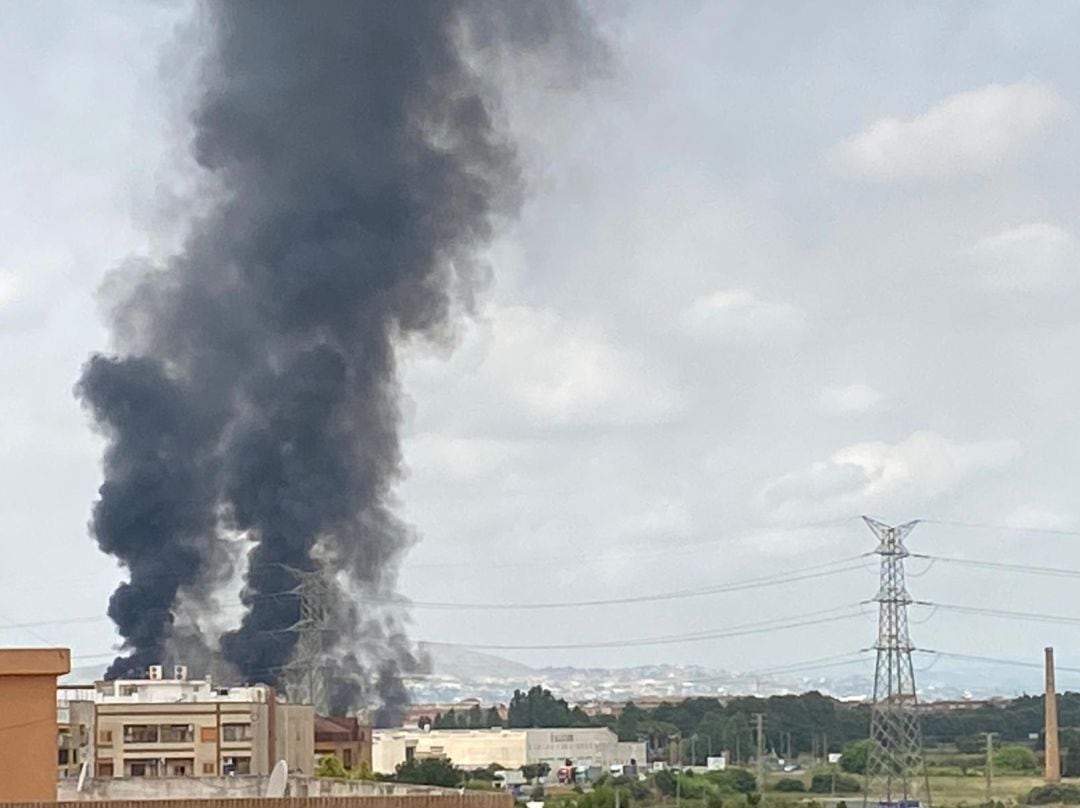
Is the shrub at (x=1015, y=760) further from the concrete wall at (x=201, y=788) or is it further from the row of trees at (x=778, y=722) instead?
the concrete wall at (x=201, y=788)

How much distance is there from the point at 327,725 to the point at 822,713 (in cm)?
5199

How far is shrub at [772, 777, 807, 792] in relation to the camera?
82375 millimetres

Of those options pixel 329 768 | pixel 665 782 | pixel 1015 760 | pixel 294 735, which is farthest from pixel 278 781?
pixel 1015 760

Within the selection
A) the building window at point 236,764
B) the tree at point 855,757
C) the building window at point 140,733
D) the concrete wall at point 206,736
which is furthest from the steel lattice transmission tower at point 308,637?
the tree at point 855,757

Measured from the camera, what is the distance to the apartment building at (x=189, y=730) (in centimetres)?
6444

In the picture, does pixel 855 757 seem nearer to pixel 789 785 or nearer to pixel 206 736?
pixel 789 785

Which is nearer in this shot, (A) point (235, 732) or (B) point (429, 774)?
(A) point (235, 732)

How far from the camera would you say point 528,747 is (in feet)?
356

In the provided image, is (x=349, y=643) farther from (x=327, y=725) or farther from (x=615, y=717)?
(x=615, y=717)

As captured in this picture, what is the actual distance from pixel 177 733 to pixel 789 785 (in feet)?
93.3

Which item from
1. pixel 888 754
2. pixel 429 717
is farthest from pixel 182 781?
pixel 429 717

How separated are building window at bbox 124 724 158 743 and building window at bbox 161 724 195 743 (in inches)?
11.1

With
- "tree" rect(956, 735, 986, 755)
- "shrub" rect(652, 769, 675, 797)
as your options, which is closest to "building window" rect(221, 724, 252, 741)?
"shrub" rect(652, 769, 675, 797)

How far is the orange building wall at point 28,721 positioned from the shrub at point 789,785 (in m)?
67.1
